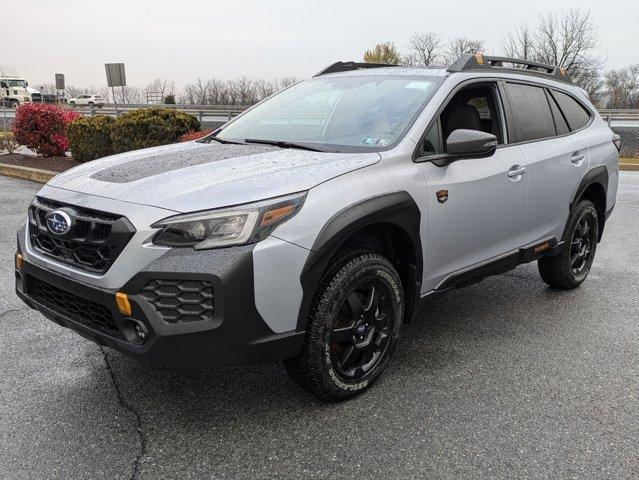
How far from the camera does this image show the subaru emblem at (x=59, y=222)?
2.73m

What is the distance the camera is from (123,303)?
2.52m

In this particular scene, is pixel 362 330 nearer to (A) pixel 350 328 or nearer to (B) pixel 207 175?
(A) pixel 350 328

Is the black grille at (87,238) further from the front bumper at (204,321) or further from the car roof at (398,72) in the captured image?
the car roof at (398,72)

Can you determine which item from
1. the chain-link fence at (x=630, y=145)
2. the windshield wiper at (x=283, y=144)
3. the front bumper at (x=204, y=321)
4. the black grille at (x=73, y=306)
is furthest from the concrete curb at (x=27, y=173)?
the chain-link fence at (x=630, y=145)

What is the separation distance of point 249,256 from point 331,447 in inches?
37.8

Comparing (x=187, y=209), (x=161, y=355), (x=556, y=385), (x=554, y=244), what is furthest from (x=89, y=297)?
(x=554, y=244)

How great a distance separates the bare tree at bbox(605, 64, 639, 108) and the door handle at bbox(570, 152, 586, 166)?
57.7 metres

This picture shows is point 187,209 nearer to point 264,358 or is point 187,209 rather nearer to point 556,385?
point 264,358

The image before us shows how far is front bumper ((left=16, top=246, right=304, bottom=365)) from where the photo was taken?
96.5 inches

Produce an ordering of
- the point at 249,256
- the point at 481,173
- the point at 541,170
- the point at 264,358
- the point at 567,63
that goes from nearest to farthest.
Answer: the point at 249,256 → the point at 264,358 → the point at 481,173 → the point at 541,170 → the point at 567,63

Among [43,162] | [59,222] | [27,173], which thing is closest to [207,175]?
[59,222]

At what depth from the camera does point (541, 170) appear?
416 cm

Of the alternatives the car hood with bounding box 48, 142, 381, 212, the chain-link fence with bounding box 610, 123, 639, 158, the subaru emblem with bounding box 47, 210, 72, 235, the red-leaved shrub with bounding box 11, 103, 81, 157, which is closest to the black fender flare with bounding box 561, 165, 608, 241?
the car hood with bounding box 48, 142, 381, 212

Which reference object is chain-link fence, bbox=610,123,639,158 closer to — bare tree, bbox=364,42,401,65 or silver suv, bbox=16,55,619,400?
silver suv, bbox=16,55,619,400
